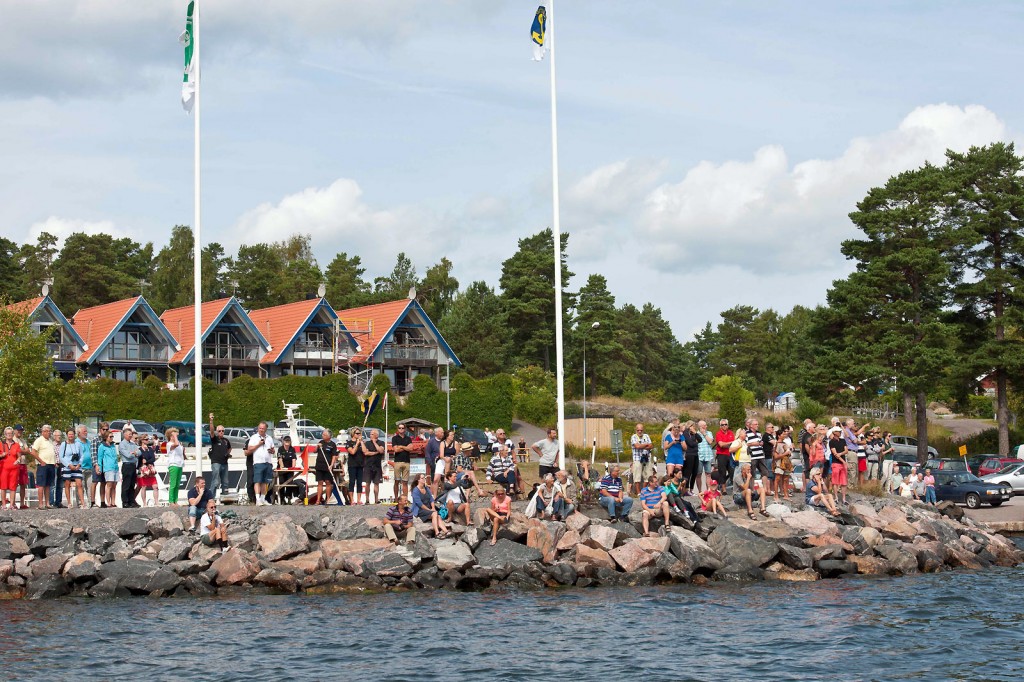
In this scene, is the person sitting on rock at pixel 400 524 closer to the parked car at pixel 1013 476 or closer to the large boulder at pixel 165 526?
the large boulder at pixel 165 526

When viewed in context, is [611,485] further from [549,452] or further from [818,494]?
[818,494]

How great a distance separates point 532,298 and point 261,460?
5722 centimetres

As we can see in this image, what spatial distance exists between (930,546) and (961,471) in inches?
521

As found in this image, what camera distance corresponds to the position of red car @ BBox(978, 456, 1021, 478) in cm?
4069

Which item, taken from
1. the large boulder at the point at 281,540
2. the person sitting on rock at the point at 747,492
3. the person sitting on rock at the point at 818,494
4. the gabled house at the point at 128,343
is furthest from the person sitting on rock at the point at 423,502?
the gabled house at the point at 128,343

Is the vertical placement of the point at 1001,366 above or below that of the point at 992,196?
below

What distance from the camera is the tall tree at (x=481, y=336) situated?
79.5 m

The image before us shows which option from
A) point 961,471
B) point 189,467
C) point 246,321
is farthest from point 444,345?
point 189,467

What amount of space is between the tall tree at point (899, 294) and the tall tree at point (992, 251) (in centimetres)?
104

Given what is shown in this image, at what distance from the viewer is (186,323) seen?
6775cm

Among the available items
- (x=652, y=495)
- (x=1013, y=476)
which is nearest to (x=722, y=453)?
A: (x=652, y=495)

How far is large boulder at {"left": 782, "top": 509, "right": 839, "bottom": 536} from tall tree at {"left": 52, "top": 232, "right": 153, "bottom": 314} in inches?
2704

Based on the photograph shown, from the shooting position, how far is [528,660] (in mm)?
17109

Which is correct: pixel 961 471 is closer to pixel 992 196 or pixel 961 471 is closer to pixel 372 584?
pixel 992 196
